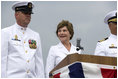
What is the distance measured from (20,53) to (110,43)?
5.42 feet

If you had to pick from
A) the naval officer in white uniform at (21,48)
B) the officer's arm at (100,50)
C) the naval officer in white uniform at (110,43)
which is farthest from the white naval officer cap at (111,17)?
the naval officer in white uniform at (21,48)

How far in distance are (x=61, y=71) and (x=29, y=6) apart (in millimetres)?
1945

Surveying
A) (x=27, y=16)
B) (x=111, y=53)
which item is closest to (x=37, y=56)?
(x=27, y=16)

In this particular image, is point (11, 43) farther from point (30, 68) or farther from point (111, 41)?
point (111, 41)

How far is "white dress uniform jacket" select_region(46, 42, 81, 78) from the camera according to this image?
470cm

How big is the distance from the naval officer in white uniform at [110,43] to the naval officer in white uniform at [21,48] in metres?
1.08

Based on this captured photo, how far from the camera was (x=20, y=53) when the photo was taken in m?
3.88

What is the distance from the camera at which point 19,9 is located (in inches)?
163

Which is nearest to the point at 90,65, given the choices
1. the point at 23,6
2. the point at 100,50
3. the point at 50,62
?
the point at 100,50

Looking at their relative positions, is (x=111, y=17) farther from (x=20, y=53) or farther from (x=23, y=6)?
(x=20, y=53)

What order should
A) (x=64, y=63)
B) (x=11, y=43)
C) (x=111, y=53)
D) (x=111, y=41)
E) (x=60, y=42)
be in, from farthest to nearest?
(x=60, y=42) < (x=111, y=41) < (x=111, y=53) < (x=11, y=43) < (x=64, y=63)

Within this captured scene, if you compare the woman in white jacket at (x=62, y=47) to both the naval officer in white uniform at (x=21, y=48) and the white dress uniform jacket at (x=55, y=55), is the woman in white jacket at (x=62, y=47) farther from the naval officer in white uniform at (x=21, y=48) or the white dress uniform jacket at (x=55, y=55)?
the naval officer in white uniform at (x=21, y=48)

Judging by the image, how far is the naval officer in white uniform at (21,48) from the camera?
3.77 m

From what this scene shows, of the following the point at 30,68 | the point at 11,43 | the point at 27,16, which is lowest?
the point at 30,68
